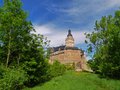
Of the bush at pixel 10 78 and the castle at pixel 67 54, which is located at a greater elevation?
the castle at pixel 67 54

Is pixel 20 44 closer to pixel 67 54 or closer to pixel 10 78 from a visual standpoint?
pixel 10 78

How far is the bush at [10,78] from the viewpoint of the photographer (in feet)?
129

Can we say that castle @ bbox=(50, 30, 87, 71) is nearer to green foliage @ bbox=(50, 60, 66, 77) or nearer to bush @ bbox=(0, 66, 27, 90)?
green foliage @ bbox=(50, 60, 66, 77)

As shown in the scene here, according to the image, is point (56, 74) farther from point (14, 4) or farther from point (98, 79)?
point (14, 4)

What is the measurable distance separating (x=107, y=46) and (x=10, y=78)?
909 inches

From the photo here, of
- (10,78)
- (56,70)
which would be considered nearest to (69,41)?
(56,70)

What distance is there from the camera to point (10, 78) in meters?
39.8

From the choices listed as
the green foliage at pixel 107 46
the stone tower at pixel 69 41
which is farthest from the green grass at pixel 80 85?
the stone tower at pixel 69 41

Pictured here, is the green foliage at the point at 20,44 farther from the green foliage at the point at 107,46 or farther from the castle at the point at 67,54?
the castle at the point at 67,54

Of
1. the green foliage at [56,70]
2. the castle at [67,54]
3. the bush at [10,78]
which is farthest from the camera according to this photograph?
the castle at [67,54]

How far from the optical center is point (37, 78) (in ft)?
164

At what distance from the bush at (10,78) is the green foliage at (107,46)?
18407 millimetres

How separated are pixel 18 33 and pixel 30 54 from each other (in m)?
5.47

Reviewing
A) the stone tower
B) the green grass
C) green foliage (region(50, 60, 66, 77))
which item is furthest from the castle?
the green grass
